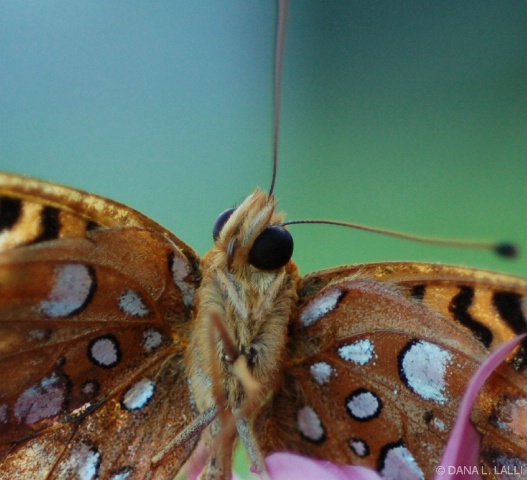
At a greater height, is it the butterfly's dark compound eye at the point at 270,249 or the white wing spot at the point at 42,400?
the butterfly's dark compound eye at the point at 270,249

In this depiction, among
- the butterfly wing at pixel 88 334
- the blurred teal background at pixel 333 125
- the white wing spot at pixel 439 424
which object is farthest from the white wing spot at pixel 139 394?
the blurred teal background at pixel 333 125

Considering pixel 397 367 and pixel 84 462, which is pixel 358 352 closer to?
pixel 397 367

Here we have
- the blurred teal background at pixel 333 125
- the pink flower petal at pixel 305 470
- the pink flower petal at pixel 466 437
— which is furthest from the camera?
the blurred teal background at pixel 333 125

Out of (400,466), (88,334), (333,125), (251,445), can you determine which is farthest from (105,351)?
(333,125)

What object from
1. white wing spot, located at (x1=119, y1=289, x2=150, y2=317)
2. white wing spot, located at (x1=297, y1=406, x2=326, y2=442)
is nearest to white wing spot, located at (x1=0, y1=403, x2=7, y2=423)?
white wing spot, located at (x1=119, y1=289, x2=150, y2=317)

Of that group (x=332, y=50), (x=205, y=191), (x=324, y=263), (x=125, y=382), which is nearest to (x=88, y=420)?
(x=125, y=382)

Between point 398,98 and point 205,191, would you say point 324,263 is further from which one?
point 398,98

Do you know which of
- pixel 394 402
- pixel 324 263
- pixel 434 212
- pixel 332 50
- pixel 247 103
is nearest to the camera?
pixel 394 402

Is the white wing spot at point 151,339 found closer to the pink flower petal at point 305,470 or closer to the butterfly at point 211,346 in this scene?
the butterfly at point 211,346
